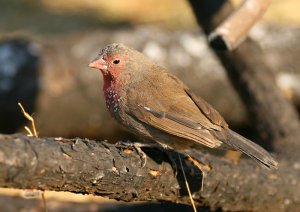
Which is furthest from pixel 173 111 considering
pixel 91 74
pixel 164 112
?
pixel 91 74

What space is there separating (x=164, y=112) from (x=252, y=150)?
650 millimetres

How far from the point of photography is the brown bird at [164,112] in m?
5.09

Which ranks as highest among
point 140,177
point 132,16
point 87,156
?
point 87,156

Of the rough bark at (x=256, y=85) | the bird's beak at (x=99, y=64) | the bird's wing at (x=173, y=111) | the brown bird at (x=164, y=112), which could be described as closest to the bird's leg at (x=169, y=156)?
the brown bird at (x=164, y=112)

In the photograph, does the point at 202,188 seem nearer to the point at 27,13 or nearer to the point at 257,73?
the point at 257,73

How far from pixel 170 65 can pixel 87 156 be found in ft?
13.8

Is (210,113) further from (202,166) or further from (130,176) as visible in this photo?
(130,176)

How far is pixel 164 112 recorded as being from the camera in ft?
17.1

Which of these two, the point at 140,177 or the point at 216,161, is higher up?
the point at 140,177

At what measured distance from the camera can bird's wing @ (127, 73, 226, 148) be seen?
5.09 metres

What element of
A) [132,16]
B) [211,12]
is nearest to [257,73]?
[211,12]

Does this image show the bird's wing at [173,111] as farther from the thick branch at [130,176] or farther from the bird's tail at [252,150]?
the thick branch at [130,176]

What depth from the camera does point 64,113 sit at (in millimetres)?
8469

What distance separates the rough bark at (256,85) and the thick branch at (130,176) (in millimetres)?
730
